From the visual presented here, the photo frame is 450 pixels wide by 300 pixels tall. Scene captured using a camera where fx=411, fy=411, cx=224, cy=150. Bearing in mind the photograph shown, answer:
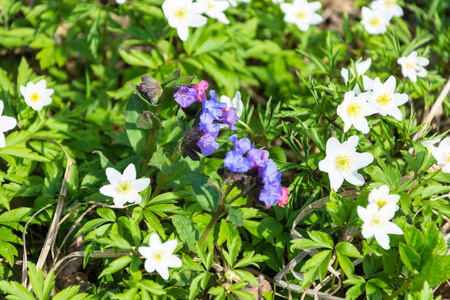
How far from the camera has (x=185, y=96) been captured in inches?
109

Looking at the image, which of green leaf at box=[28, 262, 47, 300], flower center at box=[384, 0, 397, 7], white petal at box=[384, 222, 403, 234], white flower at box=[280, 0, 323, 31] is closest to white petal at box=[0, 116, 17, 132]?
green leaf at box=[28, 262, 47, 300]

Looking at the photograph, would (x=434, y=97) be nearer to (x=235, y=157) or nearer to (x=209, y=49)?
(x=209, y=49)

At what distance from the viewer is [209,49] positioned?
4.34 m

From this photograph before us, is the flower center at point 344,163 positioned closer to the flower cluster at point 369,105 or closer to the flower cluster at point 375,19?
the flower cluster at point 369,105

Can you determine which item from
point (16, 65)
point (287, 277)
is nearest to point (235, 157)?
point (287, 277)

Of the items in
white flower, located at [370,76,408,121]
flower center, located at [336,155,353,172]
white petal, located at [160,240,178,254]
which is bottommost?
white petal, located at [160,240,178,254]

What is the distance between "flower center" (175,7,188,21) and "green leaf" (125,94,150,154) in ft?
3.13

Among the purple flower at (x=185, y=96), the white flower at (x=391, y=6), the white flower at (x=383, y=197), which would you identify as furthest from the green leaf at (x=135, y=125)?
the white flower at (x=391, y=6)

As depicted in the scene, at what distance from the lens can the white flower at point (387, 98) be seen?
3301 millimetres

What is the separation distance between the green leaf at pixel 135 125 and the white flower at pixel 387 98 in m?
1.87

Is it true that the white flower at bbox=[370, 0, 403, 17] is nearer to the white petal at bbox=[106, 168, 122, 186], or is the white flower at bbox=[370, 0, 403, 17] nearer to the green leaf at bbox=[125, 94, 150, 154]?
the green leaf at bbox=[125, 94, 150, 154]

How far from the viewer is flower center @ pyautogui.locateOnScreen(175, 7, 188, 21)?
3.76 m

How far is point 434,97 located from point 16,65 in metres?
4.78

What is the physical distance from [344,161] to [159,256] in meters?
1.52
